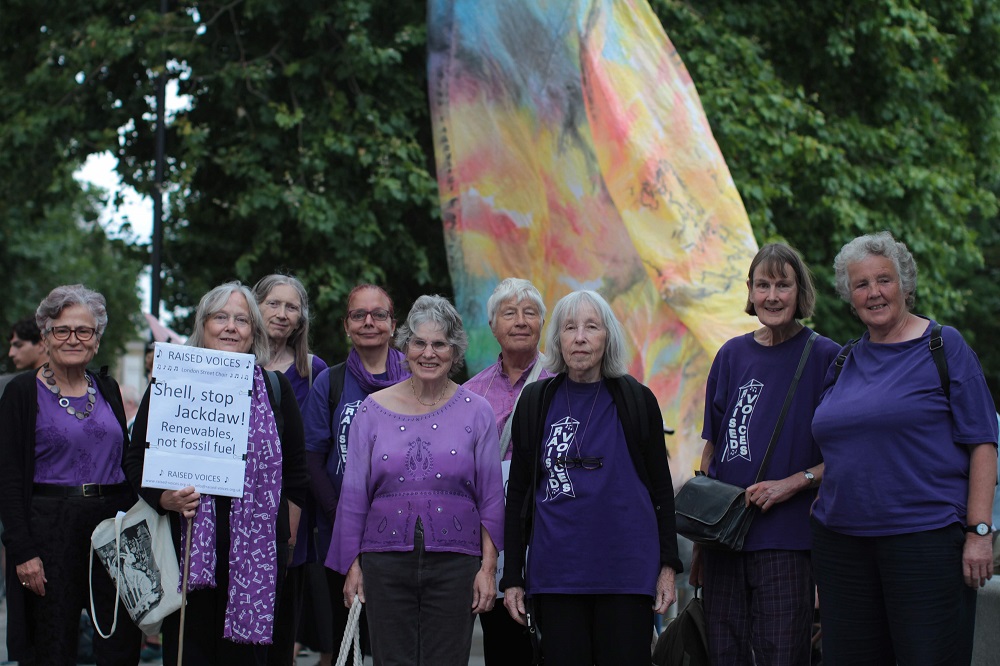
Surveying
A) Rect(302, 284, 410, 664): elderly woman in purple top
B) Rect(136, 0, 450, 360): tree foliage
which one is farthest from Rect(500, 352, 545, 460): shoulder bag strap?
Rect(136, 0, 450, 360): tree foliage

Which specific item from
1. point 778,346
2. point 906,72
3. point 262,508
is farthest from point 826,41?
point 262,508

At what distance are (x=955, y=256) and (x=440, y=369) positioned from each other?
33.4 feet

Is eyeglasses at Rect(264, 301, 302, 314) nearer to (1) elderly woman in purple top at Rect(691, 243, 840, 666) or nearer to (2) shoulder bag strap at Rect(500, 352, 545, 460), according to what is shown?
(2) shoulder bag strap at Rect(500, 352, 545, 460)

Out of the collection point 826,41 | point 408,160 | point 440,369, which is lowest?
point 440,369

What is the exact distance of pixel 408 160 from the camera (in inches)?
437

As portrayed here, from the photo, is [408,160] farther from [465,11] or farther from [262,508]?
[262,508]

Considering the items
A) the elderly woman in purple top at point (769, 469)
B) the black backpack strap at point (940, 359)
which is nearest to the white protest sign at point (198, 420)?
the elderly woman in purple top at point (769, 469)

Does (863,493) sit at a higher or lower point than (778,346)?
lower

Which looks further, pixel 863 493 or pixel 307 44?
pixel 307 44

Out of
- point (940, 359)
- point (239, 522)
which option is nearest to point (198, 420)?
→ point (239, 522)

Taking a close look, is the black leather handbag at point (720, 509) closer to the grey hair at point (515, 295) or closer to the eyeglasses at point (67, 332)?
the grey hair at point (515, 295)

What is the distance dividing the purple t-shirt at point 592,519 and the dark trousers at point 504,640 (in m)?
0.54

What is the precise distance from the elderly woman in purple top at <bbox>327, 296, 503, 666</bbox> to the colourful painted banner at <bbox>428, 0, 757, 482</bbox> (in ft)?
8.89

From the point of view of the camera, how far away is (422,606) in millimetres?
4738
